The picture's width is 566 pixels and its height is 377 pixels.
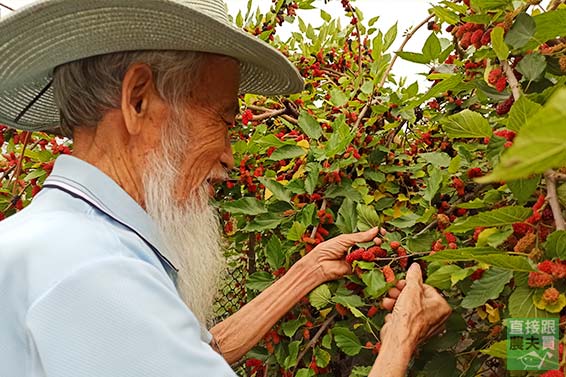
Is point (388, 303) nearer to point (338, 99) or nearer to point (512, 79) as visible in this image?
point (512, 79)

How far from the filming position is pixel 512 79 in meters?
1.06

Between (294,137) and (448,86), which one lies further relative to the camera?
(294,137)

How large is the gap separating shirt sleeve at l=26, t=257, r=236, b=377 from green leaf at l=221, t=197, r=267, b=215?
802mm

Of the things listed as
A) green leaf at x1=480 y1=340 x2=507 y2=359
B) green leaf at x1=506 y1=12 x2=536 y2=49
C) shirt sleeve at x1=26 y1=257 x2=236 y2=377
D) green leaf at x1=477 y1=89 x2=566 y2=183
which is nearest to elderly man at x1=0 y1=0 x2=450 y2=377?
shirt sleeve at x1=26 y1=257 x2=236 y2=377

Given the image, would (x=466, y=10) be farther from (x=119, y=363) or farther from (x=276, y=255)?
(x=119, y=363)

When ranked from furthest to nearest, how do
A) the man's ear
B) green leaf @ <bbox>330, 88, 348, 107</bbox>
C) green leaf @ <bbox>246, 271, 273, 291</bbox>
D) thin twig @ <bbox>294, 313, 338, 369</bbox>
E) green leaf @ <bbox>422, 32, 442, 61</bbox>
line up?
green leaf @ <bbox>330, 88, 348, 107</bbox>, green leaf @ <bbox>246, 271, 273, 291</bbox>, thin twig @ <bbox>294, 313, 338, 369</bbox>, green leaf @ <bbox>422, 32, 442, 61</bbox>, the man's ear

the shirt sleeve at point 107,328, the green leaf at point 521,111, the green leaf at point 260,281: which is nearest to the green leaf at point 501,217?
the green leaf at point 521,111

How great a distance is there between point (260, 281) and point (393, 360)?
64 cm

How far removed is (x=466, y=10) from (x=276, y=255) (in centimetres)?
84

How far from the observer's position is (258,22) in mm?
2459

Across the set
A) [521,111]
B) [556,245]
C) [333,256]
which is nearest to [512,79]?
[521,111]

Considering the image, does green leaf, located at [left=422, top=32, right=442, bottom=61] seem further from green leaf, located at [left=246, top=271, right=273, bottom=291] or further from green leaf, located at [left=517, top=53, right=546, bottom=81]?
green leaf, located at [left=246, top=271, right=273, bottom=291]

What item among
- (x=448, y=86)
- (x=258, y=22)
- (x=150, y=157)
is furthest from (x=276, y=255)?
(x=258, y=22)

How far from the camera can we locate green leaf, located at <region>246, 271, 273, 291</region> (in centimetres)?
181
